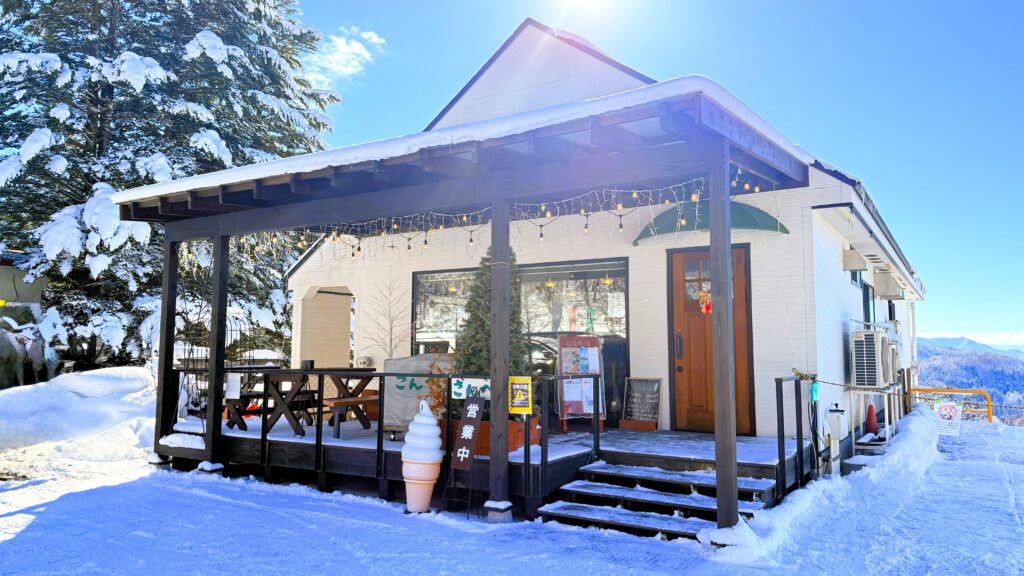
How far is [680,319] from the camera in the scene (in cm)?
764

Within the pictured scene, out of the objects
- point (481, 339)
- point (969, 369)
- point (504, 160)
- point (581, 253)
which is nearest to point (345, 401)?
point (481, 339)

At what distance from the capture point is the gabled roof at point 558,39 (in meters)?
8.78

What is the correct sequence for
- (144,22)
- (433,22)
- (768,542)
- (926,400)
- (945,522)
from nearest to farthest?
1. (768,542)
2. (945,522)
3. (433,22)
4. (144,22)
5. (926,400)

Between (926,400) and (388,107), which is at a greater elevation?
(388,107)

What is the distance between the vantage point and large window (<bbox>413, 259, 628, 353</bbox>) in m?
8.17

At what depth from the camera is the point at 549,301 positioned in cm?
860

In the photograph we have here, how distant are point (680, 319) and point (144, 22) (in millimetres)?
14869

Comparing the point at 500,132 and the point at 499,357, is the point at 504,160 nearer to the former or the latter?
the point at 500,132

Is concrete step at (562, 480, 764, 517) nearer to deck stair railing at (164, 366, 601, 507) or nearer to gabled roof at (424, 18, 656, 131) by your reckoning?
deck stair railing at (164, 366, 601, 507)

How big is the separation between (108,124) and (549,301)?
1237 cm

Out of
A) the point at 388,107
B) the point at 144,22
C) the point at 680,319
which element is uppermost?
the point at 144,22

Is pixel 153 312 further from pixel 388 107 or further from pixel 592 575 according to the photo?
pixel 592 575

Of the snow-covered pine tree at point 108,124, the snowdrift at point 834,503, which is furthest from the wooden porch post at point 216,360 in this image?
the snow-covered pine tree at point 108,124

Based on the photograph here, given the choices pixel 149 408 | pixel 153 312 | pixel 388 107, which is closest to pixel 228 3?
pixel 153 312
